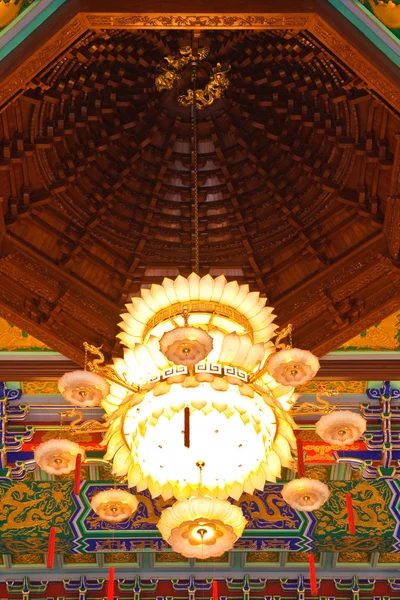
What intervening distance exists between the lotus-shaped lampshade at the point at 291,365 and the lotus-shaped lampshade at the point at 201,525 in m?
0.72

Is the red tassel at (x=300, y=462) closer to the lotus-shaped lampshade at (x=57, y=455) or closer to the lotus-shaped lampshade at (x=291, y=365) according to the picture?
the lotus-shaped lampshade at (x=291, y=365)

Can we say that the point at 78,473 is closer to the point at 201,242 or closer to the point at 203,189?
the point at 201,242

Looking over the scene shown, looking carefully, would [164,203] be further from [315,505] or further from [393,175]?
[315,505]

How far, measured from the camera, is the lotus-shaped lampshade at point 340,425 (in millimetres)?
6023

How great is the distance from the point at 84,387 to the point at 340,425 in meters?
1.41

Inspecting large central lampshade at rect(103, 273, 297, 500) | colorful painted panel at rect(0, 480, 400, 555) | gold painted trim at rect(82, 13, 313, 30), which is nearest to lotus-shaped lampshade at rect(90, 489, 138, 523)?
large central lampshade at rect(103, 273, 297, 500)

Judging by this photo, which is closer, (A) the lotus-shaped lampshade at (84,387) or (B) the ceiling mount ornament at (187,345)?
(B) the ceiling mount ornament at (187,345)

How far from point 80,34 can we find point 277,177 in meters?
2.16

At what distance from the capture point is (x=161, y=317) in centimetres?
623

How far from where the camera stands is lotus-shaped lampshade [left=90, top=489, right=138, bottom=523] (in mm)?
6238

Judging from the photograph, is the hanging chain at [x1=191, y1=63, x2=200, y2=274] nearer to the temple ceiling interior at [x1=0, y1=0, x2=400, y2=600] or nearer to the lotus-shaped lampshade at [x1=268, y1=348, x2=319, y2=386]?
the temple ceiling interior at [x1=0, y1=0, x2=400, y2=600]

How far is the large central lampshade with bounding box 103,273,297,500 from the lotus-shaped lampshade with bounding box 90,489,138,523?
196 millimetres

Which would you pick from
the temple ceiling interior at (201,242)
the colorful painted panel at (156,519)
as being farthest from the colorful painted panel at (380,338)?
the colorful painted panel at (156,519)

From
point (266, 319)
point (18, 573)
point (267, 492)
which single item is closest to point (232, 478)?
point (266, 319)
